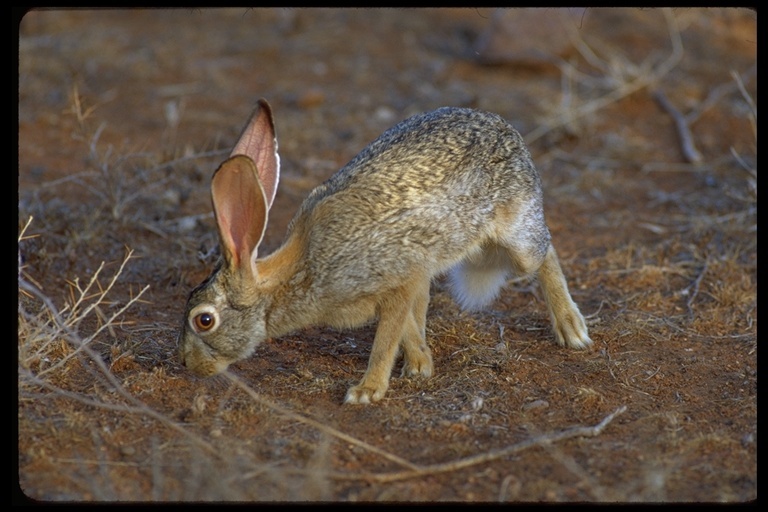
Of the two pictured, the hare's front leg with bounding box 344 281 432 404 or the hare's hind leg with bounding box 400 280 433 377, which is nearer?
the hare's front leg with bounding box 344 281 432 404

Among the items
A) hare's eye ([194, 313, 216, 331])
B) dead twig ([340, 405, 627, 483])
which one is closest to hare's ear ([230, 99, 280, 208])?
hare's eye ([194, 313, 216, 331])

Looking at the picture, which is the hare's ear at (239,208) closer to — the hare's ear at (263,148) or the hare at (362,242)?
the hare at (362,242)

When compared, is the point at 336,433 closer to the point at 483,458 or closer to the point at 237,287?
the point at 483,458

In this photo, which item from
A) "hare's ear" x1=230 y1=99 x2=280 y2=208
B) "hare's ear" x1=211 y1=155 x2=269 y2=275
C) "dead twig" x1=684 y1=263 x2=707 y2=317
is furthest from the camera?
"dead twig" x1=684 y1=263 x2=707 y2=317

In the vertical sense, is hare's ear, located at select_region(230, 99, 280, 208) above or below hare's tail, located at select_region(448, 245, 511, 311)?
above

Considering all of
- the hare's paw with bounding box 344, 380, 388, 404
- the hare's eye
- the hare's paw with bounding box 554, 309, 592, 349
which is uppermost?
the hare's eye

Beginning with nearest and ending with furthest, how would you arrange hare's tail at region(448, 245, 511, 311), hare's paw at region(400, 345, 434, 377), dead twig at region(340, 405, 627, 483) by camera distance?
1. dead twig at region(340, 405, 627, 483)
2. hare's paw at region(400, 345, 434, 377)
3. hare's tail at region(448, 245, 511, 311)

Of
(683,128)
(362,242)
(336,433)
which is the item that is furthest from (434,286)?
(683,128)

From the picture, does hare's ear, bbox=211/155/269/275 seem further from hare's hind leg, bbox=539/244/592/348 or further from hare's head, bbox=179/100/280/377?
hare's hind leg, bbox=539/244/592/348
